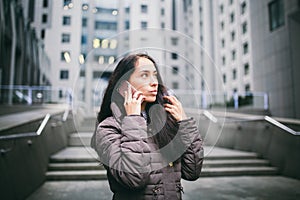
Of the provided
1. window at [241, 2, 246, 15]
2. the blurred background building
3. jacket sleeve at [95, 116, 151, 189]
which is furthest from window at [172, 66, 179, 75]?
window at [241, 2, 246, 15]

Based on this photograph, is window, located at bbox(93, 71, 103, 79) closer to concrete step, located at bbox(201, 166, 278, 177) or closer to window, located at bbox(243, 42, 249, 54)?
concrete step, located at bbox(201, 166, 278, 177)

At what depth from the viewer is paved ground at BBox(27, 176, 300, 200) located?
350cm

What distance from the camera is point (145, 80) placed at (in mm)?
1150

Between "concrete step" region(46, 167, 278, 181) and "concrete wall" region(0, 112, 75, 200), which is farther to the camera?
"concrete step" region(46, 167, 278, 181)

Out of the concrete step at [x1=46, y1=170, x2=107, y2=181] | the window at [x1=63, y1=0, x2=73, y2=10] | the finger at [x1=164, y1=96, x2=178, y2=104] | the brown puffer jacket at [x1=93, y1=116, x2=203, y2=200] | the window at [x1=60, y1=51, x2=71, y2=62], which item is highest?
the window at [x1=60, y1=51, x2=71, y2=62]

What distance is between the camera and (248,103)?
10977 millimetres

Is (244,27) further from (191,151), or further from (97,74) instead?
(191,151)

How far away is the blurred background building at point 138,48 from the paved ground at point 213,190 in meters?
1.34

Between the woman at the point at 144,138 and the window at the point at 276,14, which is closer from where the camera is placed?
the woman at the point at 144,138

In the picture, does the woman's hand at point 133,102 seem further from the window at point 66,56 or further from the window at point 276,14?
the window at point 276,14

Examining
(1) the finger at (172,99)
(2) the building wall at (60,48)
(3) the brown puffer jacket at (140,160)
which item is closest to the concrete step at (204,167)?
(2) the building wall at (60,48)

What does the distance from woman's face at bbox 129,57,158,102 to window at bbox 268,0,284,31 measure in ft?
33.8

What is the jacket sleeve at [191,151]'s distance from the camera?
1.21m

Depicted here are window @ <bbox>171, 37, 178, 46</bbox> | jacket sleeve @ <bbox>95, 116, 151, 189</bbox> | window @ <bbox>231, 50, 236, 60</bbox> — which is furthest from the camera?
window @ <bbox>231, 50, 236, 60</bbox>
